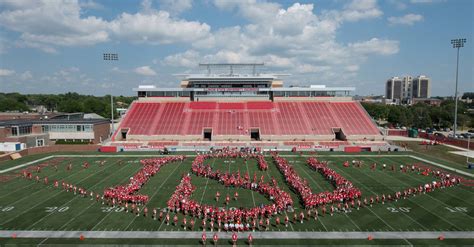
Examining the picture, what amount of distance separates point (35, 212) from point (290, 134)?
1458 inches

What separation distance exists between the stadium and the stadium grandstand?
0.32m

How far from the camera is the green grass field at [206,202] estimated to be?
1822cm

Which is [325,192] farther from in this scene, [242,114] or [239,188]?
[242,114]

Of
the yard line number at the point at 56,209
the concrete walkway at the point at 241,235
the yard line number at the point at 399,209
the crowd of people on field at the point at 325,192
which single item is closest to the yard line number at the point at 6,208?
the yard line number at the point at 56,209

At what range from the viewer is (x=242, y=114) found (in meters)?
56.8

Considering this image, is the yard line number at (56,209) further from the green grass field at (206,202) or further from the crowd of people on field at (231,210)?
the crowd of people on field at (231,210)

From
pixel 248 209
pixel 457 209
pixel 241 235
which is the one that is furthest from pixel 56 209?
pixel 457 209

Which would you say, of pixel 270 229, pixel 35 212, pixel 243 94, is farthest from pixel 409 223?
pixel 243 94

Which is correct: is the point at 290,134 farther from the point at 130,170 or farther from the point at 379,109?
the point at 379,109

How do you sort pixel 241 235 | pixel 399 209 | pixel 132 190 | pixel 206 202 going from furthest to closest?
pixel 132 190 < pixel 206 202 < pixel 399 209 < pixel 241 235

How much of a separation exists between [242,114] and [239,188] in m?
31.4

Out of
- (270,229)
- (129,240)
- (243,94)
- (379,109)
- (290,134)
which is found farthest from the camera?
(379,109)

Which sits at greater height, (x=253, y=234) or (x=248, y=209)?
(x=248, y=209)

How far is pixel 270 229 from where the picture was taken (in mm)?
17953
